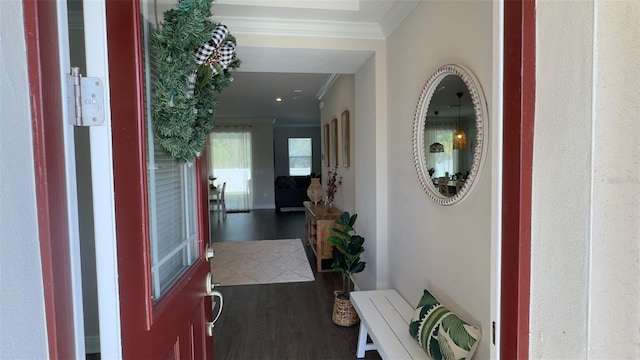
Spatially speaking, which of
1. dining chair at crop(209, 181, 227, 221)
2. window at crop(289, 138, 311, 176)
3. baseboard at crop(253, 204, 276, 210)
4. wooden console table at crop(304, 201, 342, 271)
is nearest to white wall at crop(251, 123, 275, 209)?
baseboard at crop(253, 204, 276, 210)

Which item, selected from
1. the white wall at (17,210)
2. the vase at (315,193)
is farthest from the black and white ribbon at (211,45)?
the vase at (315,193)

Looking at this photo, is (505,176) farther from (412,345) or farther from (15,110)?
(412,345)

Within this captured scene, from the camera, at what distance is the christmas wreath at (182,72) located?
3.20 ft

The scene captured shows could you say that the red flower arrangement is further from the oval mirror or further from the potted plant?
the oval mirror

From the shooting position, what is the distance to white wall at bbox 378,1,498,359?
55.9 inches

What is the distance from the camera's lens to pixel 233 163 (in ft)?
31.0

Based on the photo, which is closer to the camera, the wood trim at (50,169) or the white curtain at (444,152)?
the wood trim at (50,169)

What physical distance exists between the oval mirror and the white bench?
0.75 m

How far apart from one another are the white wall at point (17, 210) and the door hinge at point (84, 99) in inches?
4.3

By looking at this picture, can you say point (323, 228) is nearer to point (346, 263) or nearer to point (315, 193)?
point (315, 193)

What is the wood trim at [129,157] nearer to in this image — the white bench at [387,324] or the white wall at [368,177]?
the white bench at [387,324]

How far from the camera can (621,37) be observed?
65cm

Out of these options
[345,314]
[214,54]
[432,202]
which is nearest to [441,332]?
[432,202]

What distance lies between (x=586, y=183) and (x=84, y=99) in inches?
40.4
